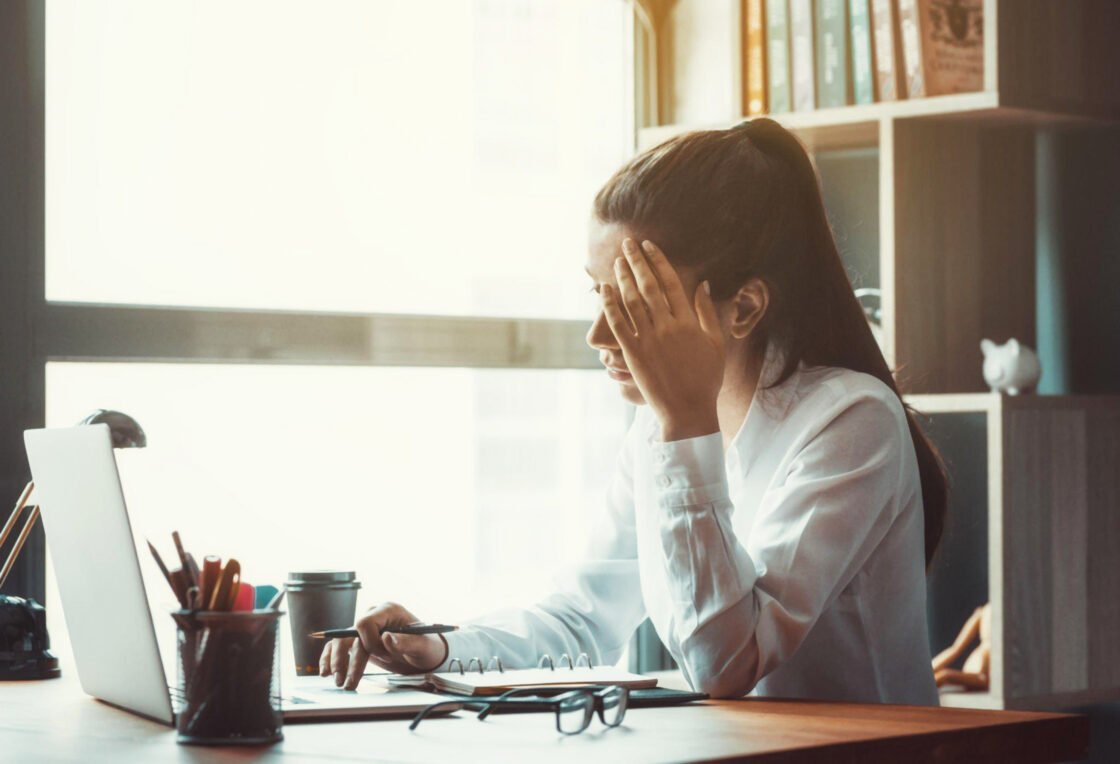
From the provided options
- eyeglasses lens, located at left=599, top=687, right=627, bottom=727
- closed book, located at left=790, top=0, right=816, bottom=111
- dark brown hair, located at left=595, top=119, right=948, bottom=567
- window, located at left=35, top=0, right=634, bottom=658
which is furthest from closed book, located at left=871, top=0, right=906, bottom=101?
eyeglasses lens, located at left=599, top=687, right=627, bottom=727

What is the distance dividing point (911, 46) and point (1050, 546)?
875mm

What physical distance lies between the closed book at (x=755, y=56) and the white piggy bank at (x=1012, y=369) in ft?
1.99

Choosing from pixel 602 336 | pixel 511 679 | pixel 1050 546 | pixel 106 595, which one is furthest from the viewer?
pixel 1050 546

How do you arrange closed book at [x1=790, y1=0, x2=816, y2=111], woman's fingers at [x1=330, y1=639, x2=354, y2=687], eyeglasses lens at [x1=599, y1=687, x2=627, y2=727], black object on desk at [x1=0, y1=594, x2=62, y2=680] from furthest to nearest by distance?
closed book at [x1=790, y1=0, x2=816, y2=111] < black object on desk at [x1=0, y1=594, x2=62, y2=680] < woman's fingers at [x1=330, y1=639, x2=354, y2=687] < eyeglasses lens at [x1=599, y1=687, x2=627, y2=727]

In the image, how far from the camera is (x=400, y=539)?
268 centimetres

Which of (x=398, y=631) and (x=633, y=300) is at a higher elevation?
(x=633, y=300)

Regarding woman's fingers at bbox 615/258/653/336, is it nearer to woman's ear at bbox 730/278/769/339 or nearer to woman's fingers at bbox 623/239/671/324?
woman's fingers at bbox 623/239/671/324

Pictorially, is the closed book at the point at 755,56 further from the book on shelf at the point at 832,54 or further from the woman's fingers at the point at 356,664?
the woman's fingers at the point at 356,664

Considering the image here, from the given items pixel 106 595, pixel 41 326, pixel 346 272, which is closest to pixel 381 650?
pixel 106 595

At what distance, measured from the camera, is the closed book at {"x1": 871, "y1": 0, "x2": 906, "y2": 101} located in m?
2.54

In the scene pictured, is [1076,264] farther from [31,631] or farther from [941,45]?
[31,631]

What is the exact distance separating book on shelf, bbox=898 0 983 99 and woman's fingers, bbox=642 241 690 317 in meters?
1.09

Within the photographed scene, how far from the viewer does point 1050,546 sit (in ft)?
8.11

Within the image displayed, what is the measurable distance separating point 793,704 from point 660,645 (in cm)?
161
